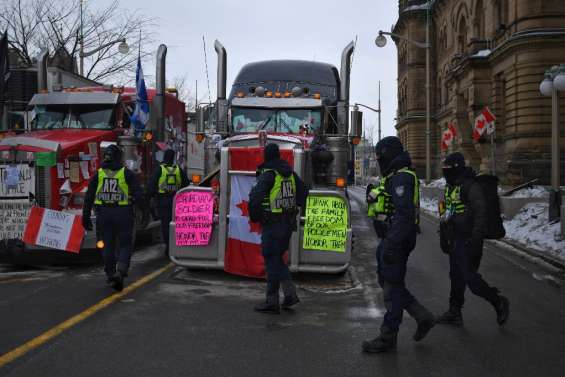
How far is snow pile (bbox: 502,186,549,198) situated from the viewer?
20053 millimetres

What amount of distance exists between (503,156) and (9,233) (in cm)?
2513

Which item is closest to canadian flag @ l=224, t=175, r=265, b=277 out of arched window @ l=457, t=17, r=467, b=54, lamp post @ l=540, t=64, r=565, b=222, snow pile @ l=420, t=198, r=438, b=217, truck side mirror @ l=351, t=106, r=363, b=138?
truck side mirror @ l=351, t=106, r=363, b=138

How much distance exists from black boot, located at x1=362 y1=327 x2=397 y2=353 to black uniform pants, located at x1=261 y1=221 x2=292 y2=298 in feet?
5.64

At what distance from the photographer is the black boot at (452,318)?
21.2 ft

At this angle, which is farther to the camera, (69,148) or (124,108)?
(124,108)

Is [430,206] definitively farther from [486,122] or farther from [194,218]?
[194,218]

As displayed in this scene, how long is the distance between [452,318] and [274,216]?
7.25 ft

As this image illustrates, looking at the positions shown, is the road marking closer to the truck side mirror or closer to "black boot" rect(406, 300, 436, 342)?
"black boot" rect(406, 300, 436, 342)

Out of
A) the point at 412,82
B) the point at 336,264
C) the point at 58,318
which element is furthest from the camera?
the point at 412,82

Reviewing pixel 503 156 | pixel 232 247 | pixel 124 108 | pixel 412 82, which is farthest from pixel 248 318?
pixel 412 82

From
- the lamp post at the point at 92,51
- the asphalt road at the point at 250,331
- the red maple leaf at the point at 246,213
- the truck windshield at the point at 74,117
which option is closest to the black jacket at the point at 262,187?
the asphalt road at the point at 250,331

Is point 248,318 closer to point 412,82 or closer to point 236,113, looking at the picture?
point 236,113

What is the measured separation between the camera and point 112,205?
7938 mm

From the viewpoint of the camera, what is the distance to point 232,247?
8.83 metres
